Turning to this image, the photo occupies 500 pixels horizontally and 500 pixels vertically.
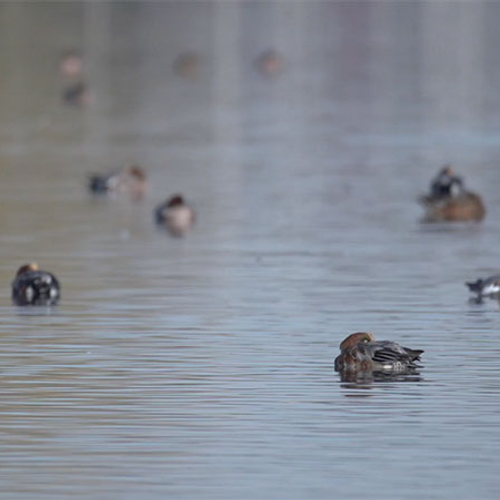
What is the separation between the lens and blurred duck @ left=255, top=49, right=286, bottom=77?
65.9 m

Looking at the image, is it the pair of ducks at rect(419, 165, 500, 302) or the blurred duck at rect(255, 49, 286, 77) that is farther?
the blurred duck at rect(255, 49, 286, 77)

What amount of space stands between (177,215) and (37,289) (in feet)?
26.5

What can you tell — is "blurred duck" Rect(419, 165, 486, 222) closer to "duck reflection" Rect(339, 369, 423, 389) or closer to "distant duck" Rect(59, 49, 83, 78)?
"duck reflection" Rect(339, 369, 423, 389)

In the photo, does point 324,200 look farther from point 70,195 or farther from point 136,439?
point 136,439

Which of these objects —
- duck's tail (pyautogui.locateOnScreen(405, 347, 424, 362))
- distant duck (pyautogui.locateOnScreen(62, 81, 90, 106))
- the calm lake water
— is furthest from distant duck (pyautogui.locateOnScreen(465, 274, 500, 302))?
distant duck (pyautogui.locateOnScreen(62, 81, 90, 106))

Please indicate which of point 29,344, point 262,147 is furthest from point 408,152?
point 29,344

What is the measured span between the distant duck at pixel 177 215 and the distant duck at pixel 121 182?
14.8 feet

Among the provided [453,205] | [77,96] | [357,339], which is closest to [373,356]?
[357,339]

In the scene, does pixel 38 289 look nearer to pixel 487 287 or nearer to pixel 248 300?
pixel 248 300

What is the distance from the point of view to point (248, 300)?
21.6 metres

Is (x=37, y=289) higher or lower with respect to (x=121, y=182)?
lower

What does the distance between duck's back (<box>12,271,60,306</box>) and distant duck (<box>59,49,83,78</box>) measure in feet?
144

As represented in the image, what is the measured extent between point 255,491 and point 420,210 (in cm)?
1834

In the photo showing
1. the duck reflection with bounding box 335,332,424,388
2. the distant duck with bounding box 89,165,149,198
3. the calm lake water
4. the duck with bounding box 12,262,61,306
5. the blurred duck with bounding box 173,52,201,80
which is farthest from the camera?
the blurred duck with bounding box 173,52,201,80
